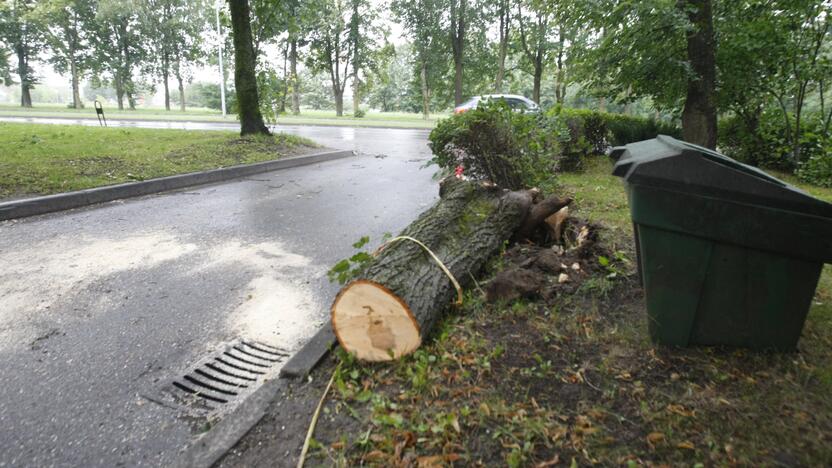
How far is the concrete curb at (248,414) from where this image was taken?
1.96 metres

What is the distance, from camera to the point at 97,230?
528 centimetres

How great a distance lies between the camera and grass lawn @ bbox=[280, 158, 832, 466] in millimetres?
1821

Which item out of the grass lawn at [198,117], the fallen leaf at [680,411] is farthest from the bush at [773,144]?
the grass lawn at [198,117]

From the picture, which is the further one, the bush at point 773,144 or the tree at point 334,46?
the tree at point 334,46

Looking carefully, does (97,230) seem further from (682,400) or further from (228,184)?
(682,400)

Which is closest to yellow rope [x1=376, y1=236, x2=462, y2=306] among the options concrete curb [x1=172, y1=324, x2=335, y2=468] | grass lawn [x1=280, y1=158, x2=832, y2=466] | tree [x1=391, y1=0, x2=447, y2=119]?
grass lawn [x1=280, y1=158, x2=832, y2=466]

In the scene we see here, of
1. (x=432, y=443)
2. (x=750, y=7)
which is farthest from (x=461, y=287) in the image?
(x=750, y=7)

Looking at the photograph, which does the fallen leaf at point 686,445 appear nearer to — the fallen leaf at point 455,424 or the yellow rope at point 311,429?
the fallen leaf at point 455,424

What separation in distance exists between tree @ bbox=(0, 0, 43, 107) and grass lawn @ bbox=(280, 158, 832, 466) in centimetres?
5136

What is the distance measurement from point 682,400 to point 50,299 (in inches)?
167

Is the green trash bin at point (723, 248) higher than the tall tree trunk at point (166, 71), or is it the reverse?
A: the tall tree trunk at point (166, 71)

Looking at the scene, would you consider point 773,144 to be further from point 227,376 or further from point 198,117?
point 198,117

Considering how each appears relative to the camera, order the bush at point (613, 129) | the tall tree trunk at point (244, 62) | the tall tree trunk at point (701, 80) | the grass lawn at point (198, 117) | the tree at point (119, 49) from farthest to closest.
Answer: the tree at point (119, 49) → the grass lawn at point (198, 117) → the tall tree trunk at point (244, 62) → the bush at point (613, 129) → the tall tree trunk at point (701, 80)

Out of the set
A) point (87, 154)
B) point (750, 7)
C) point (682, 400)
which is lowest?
point (682, 400)
